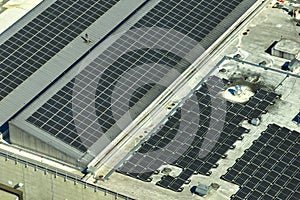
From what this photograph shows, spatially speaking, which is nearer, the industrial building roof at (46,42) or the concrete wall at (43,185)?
the concrete wall at (43,185)

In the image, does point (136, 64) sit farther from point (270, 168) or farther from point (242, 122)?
point (270, 168)

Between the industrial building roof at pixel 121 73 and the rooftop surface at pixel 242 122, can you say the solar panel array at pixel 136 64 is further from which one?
the rooftop surface at pixel 242 122

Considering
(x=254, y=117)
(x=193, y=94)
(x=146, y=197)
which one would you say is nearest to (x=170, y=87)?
(x=193, y=94)

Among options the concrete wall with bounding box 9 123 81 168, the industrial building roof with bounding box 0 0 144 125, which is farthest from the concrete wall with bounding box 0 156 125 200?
the industrial building roof with bounding box 0 0 144 125

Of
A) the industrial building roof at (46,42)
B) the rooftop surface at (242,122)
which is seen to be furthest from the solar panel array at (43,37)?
the rooftop surface at (242,122)

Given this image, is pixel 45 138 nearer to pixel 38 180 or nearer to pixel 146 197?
pixel 38 180
